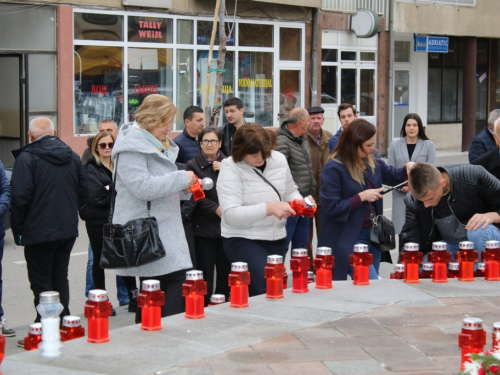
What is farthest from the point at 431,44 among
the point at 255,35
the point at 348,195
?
the point at 348,195

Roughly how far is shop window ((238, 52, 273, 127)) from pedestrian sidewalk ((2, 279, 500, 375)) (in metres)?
17.5

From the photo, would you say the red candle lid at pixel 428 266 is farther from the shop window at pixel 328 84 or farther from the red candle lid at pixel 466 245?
the shop window at pixel 328 84

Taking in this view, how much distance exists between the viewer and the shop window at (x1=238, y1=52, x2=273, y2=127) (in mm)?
23953

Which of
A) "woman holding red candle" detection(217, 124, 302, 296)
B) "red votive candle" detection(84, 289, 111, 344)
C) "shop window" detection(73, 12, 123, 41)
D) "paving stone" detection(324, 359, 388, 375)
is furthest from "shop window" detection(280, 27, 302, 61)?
"paving stone" detection(324, 359, 388, 375)

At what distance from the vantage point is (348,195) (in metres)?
7.72

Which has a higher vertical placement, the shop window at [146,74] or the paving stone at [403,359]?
→ the shop window at [146,74]

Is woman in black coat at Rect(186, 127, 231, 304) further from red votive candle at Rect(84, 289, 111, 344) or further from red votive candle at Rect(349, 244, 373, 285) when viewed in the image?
red votive candle at Rect(84, 289, 111, 344)

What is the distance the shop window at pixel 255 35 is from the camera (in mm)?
23859

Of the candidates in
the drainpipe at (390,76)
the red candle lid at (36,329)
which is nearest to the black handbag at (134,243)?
the red candle lid at (36,329)

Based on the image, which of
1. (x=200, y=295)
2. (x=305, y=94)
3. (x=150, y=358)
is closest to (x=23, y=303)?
(x=200, y=295)

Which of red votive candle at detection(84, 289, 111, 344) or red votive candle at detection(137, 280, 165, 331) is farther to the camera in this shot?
red votive candle at detection(137, 280, 165, 331)

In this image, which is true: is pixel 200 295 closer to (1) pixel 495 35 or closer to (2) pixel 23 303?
(2) pixel 23 303

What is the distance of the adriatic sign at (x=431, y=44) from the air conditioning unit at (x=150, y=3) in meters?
10.9

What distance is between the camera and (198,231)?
855 cm
